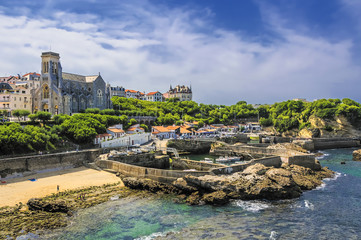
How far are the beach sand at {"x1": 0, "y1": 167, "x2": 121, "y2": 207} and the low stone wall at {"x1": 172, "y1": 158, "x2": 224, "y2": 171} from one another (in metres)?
10.1

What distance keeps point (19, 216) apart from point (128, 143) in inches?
1306

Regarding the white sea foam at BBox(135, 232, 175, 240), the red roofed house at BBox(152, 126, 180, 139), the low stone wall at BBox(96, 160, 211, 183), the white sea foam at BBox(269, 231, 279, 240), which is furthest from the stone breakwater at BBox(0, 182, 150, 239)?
the red roofed house at BBox(152, 126, 180, 139)

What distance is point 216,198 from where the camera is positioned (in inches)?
936

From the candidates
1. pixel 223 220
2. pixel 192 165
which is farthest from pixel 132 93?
pixel 223 220

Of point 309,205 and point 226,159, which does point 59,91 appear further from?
point 309,205

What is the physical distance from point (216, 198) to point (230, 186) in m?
2.35

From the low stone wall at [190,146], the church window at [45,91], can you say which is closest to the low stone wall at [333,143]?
the low stone wall at [190,146]

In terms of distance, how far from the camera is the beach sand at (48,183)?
974 inches

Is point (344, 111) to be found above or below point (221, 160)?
above

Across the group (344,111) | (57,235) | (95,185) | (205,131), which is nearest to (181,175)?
(95,185)

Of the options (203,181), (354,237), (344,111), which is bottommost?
(354,237)

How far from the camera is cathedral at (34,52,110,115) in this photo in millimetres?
67125

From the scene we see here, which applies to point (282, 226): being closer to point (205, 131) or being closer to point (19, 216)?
point (19, 216)

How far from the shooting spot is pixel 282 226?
19.4m
